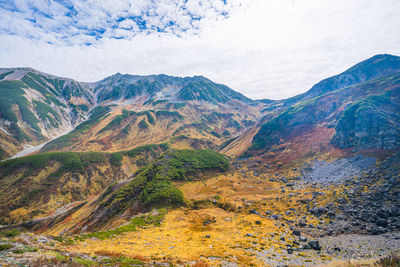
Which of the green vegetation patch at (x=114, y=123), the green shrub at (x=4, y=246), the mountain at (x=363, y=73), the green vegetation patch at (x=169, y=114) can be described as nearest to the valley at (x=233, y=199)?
the green shrub at (x=4, y=246)

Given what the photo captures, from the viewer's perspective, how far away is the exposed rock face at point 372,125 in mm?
42297

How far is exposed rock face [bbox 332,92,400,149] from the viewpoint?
139 ft

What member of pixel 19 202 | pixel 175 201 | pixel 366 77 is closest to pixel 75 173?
pixel 19 202

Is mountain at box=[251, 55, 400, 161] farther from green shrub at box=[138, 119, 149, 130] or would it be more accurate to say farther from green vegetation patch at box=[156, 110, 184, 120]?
green vegetation patch at box=[156, 110, 184, 120]

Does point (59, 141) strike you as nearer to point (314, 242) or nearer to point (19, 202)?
point (19, 202)

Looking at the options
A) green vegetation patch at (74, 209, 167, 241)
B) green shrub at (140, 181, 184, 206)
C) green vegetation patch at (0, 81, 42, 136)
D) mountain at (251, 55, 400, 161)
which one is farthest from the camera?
green vegetation patch at (0, 81, 42, 136)

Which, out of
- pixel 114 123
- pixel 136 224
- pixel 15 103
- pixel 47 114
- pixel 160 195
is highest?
pixel 15 103

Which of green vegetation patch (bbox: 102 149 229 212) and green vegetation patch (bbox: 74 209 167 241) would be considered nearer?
green vegetation patch (bbox: 74 209 167 241)

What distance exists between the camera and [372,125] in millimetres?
48281

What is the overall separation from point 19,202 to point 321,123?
414 feet

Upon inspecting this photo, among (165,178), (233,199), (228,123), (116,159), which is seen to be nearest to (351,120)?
(233,199)

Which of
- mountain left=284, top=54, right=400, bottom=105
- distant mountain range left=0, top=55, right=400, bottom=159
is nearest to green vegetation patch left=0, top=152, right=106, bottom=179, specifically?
distant mountain range left=0, top=55, right=400, bottom=159

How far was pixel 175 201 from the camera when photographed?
37.4 metres

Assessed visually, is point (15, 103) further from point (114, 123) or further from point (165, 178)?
point (165, 178)
